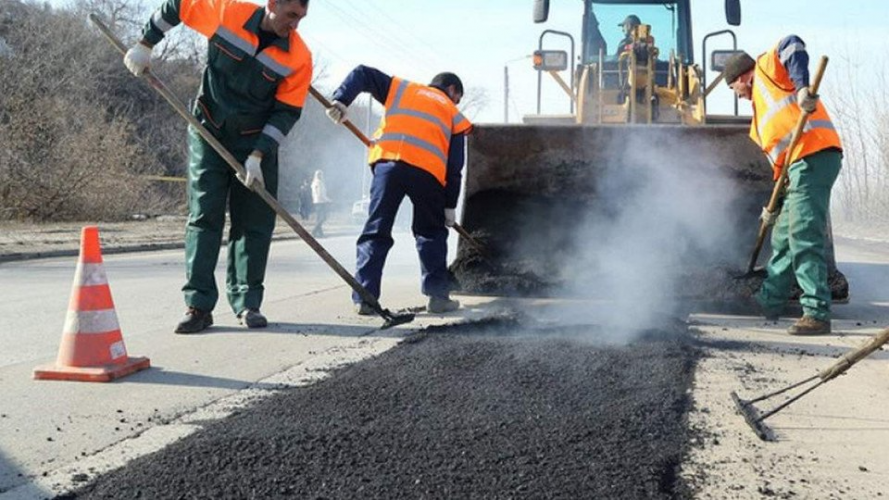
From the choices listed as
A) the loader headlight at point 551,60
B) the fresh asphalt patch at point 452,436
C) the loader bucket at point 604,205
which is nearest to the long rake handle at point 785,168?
the loader bucket at point 604,205

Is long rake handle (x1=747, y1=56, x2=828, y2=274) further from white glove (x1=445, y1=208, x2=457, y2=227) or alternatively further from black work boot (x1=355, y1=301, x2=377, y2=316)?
black work boot (x1=355, y1=301, x2=377, y2=316)

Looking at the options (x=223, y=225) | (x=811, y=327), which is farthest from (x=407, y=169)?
(x=811, y=327)

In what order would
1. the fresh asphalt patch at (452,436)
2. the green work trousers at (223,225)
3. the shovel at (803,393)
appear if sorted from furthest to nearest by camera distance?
the green work trousers at (223,225) → the shovel at (803,393) → the fresh asphalt patch at (452,436)

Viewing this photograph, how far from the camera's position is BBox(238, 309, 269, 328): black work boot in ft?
16.6

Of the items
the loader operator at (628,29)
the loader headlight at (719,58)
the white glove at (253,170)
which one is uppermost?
the loader operator at (628,29)

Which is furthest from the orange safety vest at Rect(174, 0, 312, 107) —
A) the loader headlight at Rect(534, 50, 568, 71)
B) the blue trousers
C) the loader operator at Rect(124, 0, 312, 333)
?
the loader headlight at Rect(534, 50, 568, 71)

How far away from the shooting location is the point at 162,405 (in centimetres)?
329

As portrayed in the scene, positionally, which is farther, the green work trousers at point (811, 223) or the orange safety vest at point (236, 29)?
the green work trousers at point (811, 223)

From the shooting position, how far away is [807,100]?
4.95 m

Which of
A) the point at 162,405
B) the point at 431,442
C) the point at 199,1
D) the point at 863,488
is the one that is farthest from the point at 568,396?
the point at 199,1

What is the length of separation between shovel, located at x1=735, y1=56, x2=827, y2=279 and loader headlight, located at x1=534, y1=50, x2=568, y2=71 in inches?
132

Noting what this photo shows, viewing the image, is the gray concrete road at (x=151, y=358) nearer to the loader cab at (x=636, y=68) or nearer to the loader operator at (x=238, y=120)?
the loader operator at (x=238, y=120)

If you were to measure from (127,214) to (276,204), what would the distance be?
54.0ft

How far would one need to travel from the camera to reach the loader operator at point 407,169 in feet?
18.8
